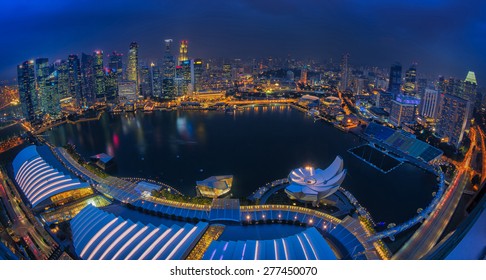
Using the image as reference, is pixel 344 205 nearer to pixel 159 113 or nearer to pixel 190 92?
pixel 159 113

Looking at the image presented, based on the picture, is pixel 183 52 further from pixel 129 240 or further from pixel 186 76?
pixel 129 240

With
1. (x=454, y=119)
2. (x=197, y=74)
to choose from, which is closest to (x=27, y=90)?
(x=197, y=74)

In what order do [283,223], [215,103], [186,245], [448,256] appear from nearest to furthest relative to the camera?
1. [448,256]
2. [186,245]
3. [283,223]
4. [215,103]

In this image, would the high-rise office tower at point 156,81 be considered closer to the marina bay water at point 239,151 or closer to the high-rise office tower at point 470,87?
the marina bay water at point 239,151

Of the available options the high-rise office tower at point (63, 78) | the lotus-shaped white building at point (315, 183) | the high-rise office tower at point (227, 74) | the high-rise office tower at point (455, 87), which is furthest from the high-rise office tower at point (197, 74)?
the lotus-shaped white building at point (315, 183)

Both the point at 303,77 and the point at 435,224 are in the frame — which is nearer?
the point at 435,224
